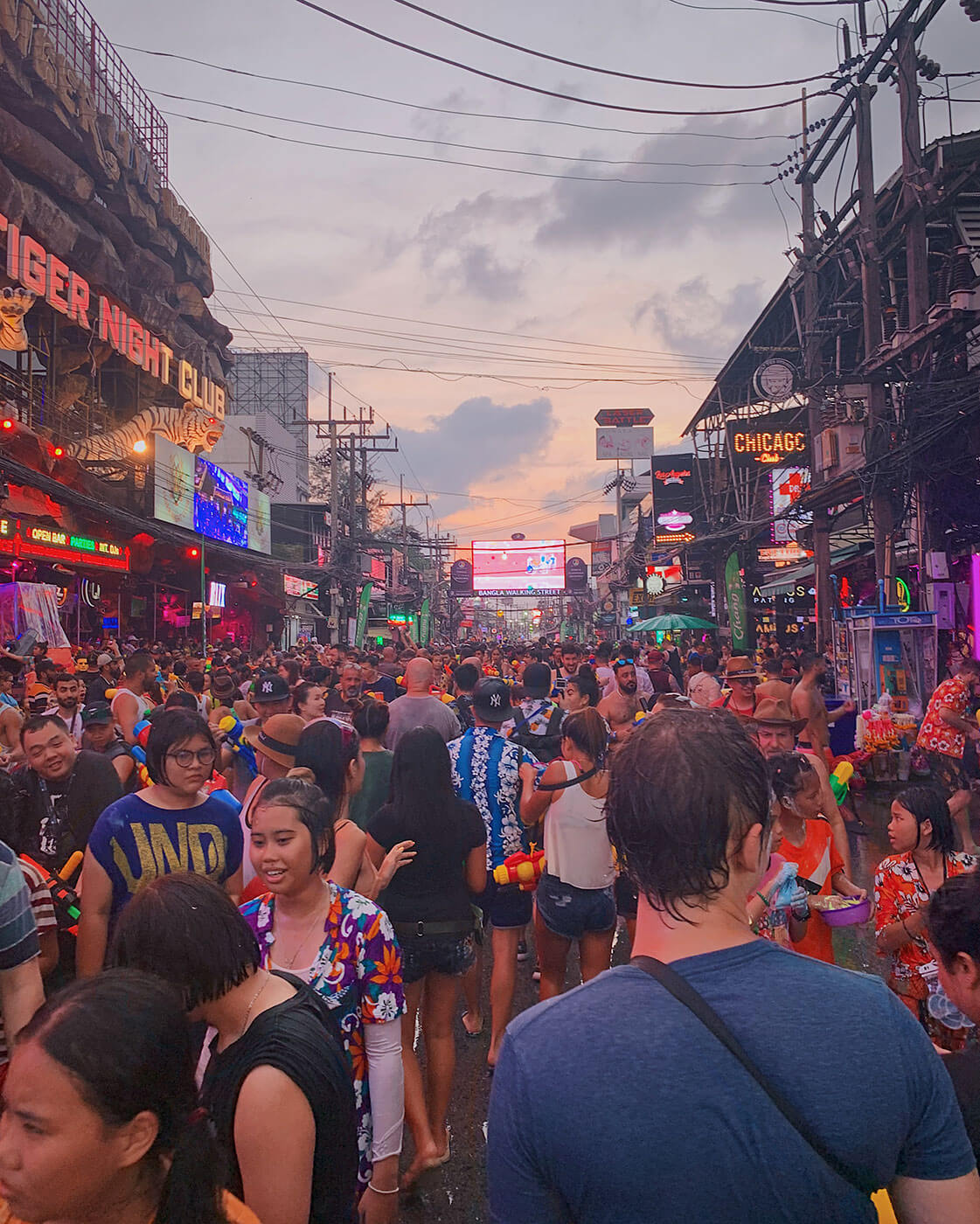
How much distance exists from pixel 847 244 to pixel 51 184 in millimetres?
20487

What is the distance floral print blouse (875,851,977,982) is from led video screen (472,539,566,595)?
196 feet

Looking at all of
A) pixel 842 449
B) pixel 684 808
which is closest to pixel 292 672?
pixel 684 808

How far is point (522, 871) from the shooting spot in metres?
4.59

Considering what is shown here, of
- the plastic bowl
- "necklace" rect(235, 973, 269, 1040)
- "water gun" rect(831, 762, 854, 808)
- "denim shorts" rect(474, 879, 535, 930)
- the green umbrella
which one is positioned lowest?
"denim shorts" rect(474, 879, 535, 930)

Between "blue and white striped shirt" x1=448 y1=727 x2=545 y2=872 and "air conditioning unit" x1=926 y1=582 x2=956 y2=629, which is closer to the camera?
"blue and white striped shirt" x1=448 y1=727 x2=545 y2=872

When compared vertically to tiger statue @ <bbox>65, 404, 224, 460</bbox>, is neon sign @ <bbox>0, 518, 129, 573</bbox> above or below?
below

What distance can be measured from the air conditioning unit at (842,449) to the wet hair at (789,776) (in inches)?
617

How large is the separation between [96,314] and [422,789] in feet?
80.6

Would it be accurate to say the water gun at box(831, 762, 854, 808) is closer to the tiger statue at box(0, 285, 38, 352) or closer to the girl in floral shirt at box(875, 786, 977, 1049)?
the girl in floral shirt at box(875, 786, 977, 1049)

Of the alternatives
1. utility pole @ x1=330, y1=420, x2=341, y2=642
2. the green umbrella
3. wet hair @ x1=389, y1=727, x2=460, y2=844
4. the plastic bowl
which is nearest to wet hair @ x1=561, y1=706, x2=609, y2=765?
wet hair @ x1=389, y1=727, x2=460, y2=844

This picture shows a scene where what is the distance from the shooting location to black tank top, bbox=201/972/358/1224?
5.88 feet

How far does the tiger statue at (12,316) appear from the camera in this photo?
18078mm

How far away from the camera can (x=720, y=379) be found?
32250 mm

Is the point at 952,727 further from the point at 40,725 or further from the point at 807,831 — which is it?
the point at 40,725
